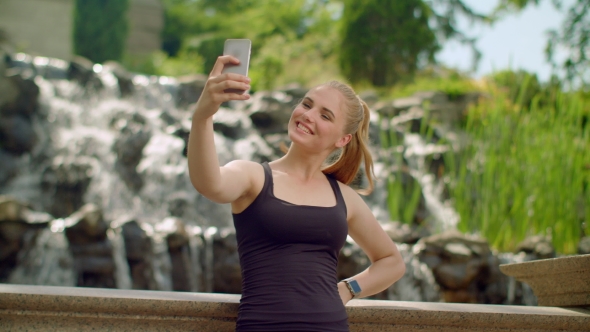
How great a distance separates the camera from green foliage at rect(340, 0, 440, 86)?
16.9 metres

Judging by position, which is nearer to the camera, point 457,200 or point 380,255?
point 380,255

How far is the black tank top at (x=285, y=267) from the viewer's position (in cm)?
170

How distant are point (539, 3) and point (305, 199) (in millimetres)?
15576

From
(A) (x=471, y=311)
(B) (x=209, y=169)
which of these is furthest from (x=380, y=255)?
(B) (x=209, y=169)

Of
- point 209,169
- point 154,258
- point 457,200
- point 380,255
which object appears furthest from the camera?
point 457,200

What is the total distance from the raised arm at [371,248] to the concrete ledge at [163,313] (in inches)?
4.4

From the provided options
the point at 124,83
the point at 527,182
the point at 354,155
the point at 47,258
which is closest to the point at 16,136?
the point at 124,83

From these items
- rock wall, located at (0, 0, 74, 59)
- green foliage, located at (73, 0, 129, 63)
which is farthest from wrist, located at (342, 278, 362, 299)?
green foliage, located at (73, 0, 129, 63)

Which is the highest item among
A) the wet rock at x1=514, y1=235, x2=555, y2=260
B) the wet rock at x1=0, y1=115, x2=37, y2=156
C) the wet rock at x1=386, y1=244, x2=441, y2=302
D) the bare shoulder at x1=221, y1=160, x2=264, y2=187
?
the bare shoulder at x1=221, y1=160, x2=264, y2=187

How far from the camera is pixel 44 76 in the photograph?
10.3 m

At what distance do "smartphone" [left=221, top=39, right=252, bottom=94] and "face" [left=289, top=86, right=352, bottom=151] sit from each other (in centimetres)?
36

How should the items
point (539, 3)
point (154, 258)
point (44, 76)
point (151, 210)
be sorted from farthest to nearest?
1. point (539, 3)
2. point (44, 76)
3. point (151, 210)
4. point (154, 258)

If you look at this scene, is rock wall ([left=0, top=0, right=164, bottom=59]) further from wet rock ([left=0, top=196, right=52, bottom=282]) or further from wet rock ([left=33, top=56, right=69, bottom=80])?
wet rock ([left=0, top=196, right=52, bottom=282])

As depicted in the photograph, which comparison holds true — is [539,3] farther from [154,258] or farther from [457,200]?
[154,258]
